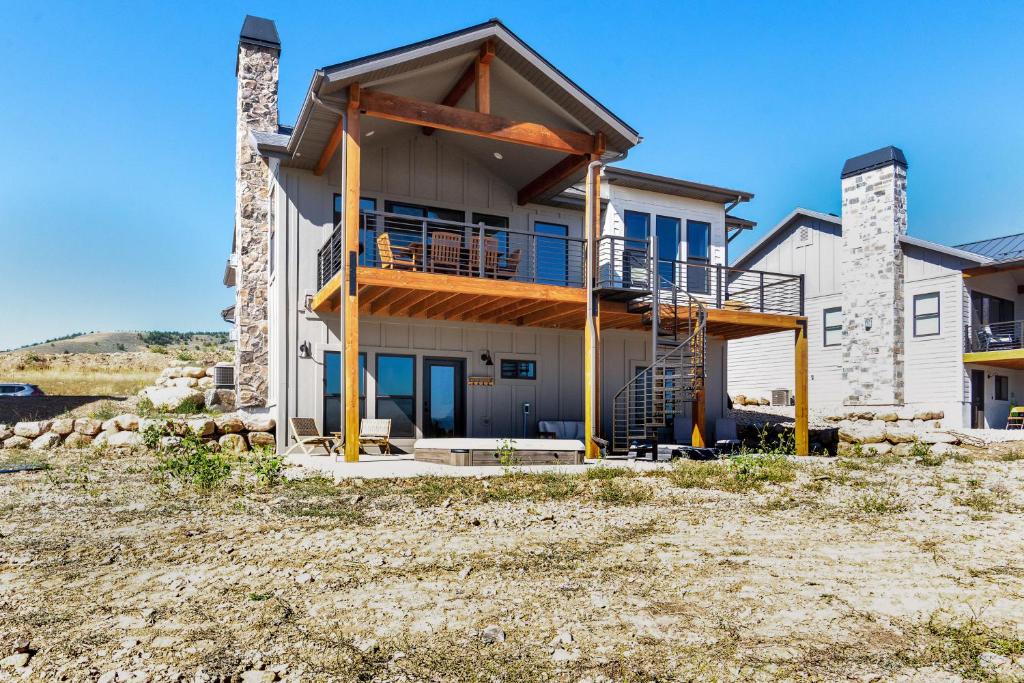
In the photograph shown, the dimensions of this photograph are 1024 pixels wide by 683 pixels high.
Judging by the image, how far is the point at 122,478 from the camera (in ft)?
31.8

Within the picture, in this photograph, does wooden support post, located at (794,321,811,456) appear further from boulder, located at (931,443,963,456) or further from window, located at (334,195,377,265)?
window, located at (334,195,377,265)

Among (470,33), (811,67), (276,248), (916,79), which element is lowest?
(276,248)

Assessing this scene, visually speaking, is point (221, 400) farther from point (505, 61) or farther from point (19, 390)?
point (19, 390)

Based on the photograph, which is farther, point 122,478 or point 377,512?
point 122,478

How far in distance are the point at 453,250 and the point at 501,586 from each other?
361 inches

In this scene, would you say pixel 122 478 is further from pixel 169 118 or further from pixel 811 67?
pixel 811 67

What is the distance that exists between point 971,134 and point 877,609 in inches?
1240

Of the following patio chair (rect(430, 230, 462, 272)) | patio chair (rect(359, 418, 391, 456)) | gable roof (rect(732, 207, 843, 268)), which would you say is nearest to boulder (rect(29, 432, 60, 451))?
patio chair (rect(359, 418, 391, 456))

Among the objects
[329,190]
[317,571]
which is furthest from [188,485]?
[329,190]

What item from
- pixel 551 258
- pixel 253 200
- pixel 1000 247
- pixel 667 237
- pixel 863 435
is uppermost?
pixel 1000 247

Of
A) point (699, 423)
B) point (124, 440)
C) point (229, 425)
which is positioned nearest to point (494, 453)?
point (229, 425)

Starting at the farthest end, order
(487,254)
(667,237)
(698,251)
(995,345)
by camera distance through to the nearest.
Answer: (995,345) < (698,251) < (667,237) < (487,254)

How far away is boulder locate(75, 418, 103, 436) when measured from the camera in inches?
543

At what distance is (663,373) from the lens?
43.7ft
